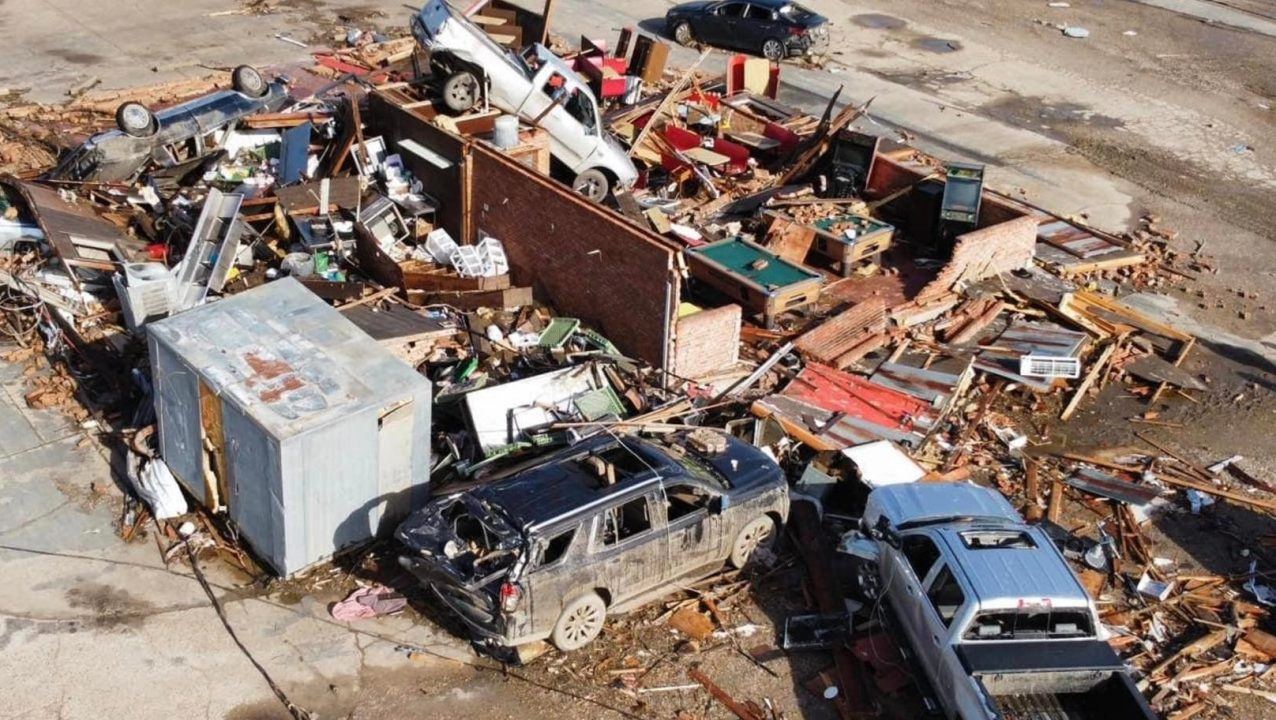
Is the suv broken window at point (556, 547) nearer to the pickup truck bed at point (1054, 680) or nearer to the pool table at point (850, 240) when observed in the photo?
the pickup truck bed at point (1054, 680)

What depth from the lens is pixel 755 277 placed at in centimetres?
1662

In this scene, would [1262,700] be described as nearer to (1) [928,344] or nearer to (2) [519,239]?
(1) [928,344]

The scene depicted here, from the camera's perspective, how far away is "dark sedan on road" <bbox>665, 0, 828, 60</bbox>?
28.0m

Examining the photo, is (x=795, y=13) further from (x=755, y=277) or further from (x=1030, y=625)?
(x=1030, y=625)

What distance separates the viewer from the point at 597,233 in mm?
15250

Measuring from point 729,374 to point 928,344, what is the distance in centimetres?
306

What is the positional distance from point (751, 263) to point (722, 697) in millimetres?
7613

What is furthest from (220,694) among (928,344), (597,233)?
(928,344)

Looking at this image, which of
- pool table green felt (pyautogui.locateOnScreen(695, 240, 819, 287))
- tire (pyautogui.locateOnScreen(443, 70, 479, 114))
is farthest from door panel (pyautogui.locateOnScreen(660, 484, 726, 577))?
tire (pyautogui.locateOnScreen(443, 70, 479, 114))

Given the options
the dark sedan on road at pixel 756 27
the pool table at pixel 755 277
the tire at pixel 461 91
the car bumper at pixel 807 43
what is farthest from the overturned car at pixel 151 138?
the car bumper at pixel 807 43

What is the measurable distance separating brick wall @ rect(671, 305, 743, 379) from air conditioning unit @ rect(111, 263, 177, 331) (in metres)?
6.42

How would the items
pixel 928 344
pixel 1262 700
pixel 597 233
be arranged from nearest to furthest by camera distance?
1. pixel 1262 700
2. pixel 597 233
3. pixel 928 344

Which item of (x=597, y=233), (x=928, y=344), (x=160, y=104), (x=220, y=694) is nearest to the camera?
(x=220, y=694)

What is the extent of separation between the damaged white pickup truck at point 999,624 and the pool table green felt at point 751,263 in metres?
5.56
